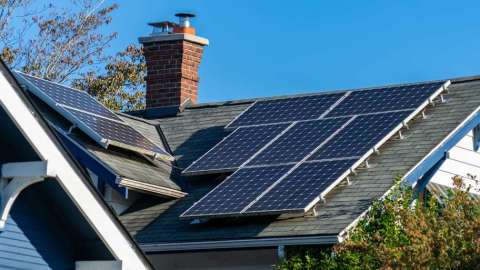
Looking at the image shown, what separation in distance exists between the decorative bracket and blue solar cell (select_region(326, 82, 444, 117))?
1143 cm

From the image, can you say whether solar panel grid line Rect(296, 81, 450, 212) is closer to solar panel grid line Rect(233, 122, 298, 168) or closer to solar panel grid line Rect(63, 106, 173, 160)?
solar panel grid line Rect(233, 122, 298, 168)

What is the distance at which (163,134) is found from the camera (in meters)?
24.4

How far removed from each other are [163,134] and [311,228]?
6.75 m

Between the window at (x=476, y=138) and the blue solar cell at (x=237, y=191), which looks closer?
the blue solar cell at (x=237, y=191)

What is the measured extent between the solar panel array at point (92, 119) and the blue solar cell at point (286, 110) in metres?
1.68

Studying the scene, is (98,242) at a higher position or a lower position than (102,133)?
lower

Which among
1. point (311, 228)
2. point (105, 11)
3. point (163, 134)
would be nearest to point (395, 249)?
point (311, 228)

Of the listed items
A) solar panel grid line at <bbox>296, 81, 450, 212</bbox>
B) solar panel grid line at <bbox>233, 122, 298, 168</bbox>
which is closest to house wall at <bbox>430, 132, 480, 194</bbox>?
solar panel grid line at <bbox>296, 81, 450, 212</bbox>

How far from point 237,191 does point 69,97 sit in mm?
4424

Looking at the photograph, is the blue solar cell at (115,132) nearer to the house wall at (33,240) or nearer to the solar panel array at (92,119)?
the solar panel array at (92,119)

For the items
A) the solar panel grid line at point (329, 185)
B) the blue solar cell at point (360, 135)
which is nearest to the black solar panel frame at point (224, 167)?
the blue solar cell at point (360, 135)

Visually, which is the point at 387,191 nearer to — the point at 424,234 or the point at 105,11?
the point at 424,234

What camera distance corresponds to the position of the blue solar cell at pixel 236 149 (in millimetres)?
20797

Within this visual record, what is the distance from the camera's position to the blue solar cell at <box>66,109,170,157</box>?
21047 millimetres
